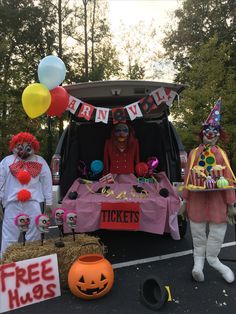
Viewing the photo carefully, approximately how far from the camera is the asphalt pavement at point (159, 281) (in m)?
3.50

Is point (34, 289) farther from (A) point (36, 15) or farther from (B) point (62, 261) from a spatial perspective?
(A) point (36, 15)

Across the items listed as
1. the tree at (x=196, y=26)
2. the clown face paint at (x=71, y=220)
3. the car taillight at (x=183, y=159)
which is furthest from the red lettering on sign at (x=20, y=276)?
the tree at (x=196, y=26)

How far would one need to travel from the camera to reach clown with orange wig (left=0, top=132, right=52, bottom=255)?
14.9 feet

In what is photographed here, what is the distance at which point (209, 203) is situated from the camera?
413 cm

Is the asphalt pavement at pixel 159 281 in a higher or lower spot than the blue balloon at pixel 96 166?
lower

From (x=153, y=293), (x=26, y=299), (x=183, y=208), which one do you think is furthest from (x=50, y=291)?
(x=183, y=208)

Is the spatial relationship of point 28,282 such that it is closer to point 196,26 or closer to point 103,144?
point 103,144

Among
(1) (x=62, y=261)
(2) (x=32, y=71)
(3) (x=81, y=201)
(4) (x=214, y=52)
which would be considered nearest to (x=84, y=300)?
(1) (x=62, y=261)

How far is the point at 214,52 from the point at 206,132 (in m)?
11.3

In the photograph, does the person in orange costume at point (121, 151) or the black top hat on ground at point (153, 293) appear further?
the person in orange costume at point (121, 151)

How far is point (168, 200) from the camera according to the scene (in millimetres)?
4773

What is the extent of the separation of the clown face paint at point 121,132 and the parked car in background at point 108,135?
1.09ft

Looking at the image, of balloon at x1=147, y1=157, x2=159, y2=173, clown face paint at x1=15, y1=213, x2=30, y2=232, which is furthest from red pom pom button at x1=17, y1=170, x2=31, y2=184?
balloon at x1=147, y1=157, x2=159, y2=173

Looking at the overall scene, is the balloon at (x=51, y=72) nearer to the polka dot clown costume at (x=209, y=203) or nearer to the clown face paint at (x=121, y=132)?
the clown face paint at (x=121, y=132)
